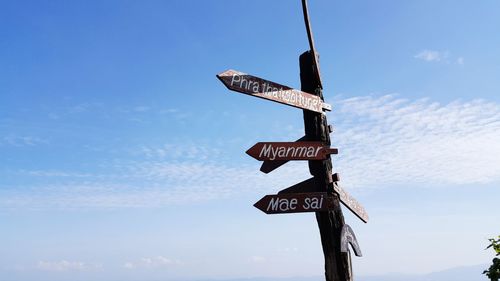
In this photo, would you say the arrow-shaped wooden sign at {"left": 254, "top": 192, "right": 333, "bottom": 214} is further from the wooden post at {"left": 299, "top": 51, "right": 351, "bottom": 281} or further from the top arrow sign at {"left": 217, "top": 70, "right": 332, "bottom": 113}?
the top arrow sign at {"left": 217, "top": 70, "right": 332, "bottom": 113}

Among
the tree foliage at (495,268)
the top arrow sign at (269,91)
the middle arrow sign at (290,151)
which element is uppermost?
the top arrow sign at (269,91)

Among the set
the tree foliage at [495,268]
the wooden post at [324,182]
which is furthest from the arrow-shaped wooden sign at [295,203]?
the tree foliage at [495,268]

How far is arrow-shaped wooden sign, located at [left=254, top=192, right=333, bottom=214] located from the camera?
22.0 feet

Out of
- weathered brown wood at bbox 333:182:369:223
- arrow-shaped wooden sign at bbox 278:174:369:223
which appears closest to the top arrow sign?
arrow-shaped wooden sign at bbox 278:174:369:223

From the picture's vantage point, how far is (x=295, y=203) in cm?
690

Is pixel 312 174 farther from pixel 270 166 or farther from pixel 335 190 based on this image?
pixel 270 166

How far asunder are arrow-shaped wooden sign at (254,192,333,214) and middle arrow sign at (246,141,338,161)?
0.64 m

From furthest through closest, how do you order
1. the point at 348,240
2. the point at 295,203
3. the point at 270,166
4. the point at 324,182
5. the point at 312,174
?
the point at 270,166
the point at 312,174
the point at 324,182
the point at 348,240
the point at 295,203

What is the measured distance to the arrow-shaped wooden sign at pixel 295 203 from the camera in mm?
6715

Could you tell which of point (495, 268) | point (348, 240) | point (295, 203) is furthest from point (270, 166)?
point (495, 268)

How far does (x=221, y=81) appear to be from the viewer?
6633 mm

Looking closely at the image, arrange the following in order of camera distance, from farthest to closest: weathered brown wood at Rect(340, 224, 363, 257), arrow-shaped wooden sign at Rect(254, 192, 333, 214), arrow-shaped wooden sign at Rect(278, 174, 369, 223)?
1. arrow-shaped wooden sign at Rect(278, 174, 369, 223)
2. weathered brown wood at Rect(340, 224, 363, 257)
3. arrow-shaped wooden sign at Rect(254, 192, 333, 214)

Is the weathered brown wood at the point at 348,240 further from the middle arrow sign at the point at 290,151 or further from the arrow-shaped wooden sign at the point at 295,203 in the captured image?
the middle arrow sign at the point at 290,151

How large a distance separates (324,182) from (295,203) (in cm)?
83
